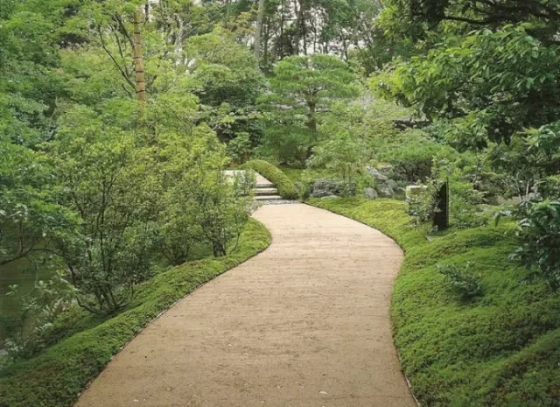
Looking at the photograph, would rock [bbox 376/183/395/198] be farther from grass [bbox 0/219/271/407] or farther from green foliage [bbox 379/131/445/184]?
grass [bbox 0/219/271/407]

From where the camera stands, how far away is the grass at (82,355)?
3160 mm

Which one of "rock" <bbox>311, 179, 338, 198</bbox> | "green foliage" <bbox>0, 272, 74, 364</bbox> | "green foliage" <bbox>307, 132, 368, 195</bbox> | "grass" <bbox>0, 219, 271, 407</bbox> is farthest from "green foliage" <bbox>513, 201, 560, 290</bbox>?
"rock" <bbox>311, 179, 338, 198</bbox>

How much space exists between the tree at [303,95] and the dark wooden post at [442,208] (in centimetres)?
842

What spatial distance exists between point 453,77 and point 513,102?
39cm

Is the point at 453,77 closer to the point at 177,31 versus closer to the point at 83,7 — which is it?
the point at 83,7

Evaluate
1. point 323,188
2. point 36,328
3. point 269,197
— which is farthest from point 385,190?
point 36,328

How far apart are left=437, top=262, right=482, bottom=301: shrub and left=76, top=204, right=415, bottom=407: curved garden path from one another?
0.66m

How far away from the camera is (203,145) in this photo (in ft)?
22.7

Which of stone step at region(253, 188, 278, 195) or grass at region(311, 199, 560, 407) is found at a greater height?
stone step at region(253, 188, 278, 195)

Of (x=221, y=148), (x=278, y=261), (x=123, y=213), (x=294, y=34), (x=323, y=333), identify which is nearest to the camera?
(x=323, y=333)

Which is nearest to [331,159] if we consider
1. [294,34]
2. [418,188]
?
[418,188]

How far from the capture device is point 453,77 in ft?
10.3

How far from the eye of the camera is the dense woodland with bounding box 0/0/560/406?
296 cm

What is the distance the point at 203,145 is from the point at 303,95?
9473 millimetres
